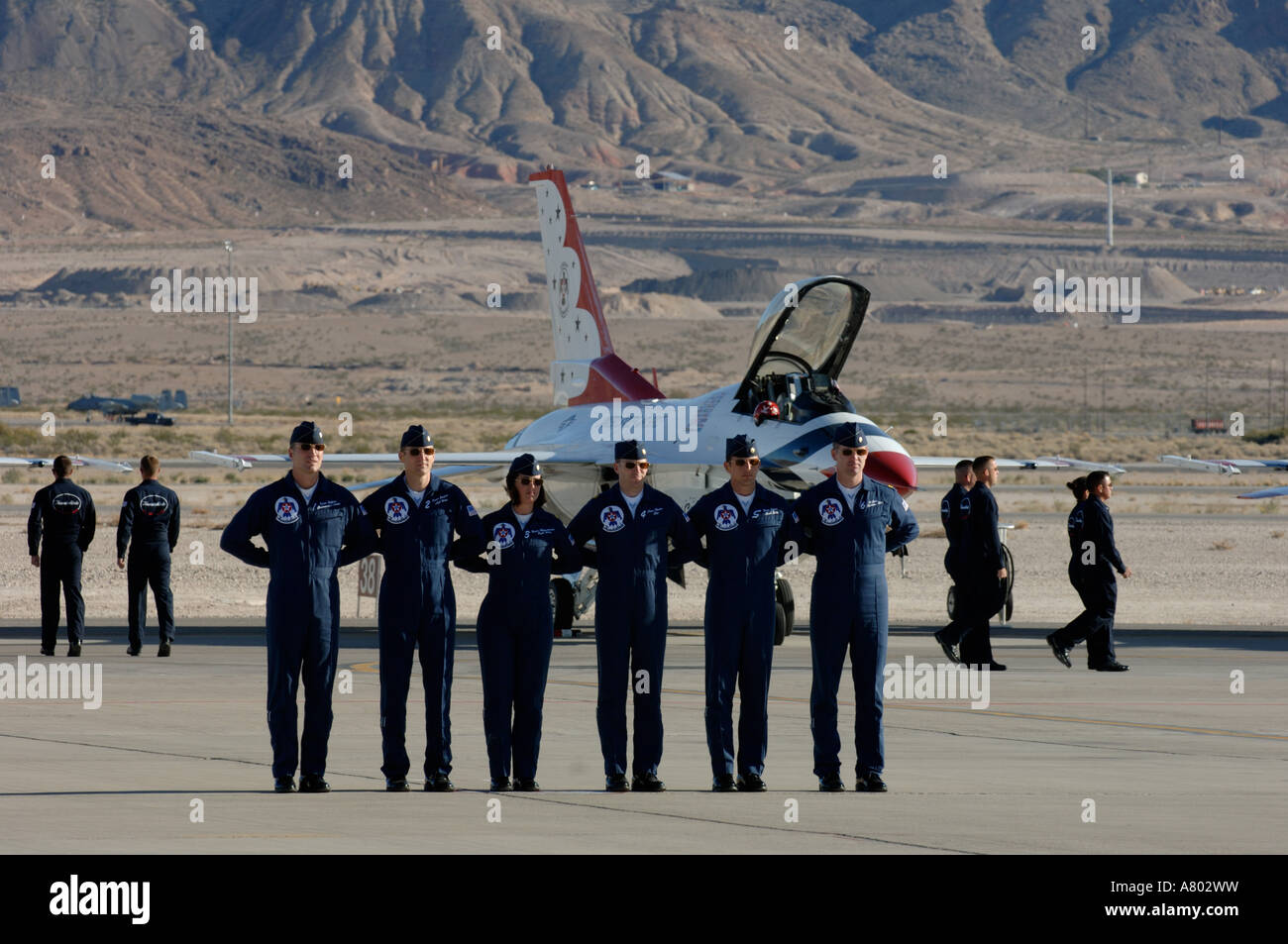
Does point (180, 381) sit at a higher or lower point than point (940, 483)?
higher

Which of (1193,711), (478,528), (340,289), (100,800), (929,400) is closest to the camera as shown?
(100,800)

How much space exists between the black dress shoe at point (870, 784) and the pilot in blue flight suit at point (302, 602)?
325 centimetres

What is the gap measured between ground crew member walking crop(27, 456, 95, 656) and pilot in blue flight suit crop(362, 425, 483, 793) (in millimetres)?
8373

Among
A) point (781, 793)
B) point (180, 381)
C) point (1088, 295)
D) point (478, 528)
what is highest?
point (1088, 295)

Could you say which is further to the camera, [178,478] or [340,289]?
[340,289]

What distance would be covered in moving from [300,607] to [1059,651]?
9.86m

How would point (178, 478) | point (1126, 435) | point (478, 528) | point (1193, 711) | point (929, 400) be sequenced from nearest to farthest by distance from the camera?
point (478, 528)
point (1193, 711)
point (178, 478)
point (1126, 435)
point (929, 400)

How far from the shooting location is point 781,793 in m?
11.5

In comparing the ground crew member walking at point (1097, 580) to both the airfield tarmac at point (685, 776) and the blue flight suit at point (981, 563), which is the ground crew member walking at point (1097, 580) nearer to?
the airfield tarmac at point (685, 776)

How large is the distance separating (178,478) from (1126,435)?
41142 millimetres

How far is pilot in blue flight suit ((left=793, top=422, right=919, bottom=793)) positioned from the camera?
1154cm

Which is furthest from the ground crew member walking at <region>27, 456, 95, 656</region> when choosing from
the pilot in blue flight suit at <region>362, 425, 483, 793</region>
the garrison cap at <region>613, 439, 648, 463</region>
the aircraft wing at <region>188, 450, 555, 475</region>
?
the garrison cap at <region>613, 439, 648, 463</region>
